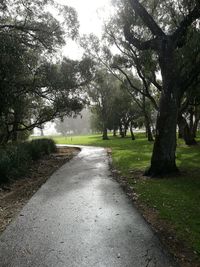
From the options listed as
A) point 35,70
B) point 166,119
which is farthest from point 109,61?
point 166,119

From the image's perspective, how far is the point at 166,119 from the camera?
37.7 feet

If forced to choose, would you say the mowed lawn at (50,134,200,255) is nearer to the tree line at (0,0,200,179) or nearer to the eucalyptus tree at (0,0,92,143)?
the tree line at (0,0,200,179)

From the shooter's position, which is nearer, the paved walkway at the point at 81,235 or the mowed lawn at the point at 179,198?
the paved walkway at the point at 81,235

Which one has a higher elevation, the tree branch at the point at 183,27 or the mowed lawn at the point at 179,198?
the tree branch at the point at 183,27

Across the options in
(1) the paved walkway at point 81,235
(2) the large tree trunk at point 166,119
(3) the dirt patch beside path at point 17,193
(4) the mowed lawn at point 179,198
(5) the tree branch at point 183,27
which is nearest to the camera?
(1) the paved walkway at point 81,235

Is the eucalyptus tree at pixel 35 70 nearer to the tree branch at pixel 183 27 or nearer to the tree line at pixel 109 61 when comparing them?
the tree line at pixel 109 61

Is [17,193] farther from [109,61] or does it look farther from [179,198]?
[109,61]

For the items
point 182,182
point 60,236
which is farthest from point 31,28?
point 60,236

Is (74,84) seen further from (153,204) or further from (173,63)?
(153,204)

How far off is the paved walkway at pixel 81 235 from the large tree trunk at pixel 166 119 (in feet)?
10.2

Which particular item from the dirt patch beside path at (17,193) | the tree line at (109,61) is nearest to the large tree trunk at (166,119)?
the tree line at (109,61)

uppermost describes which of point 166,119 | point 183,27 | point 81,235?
point 183,27

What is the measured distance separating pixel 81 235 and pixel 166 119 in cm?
694

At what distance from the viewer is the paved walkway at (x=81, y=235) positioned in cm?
471
